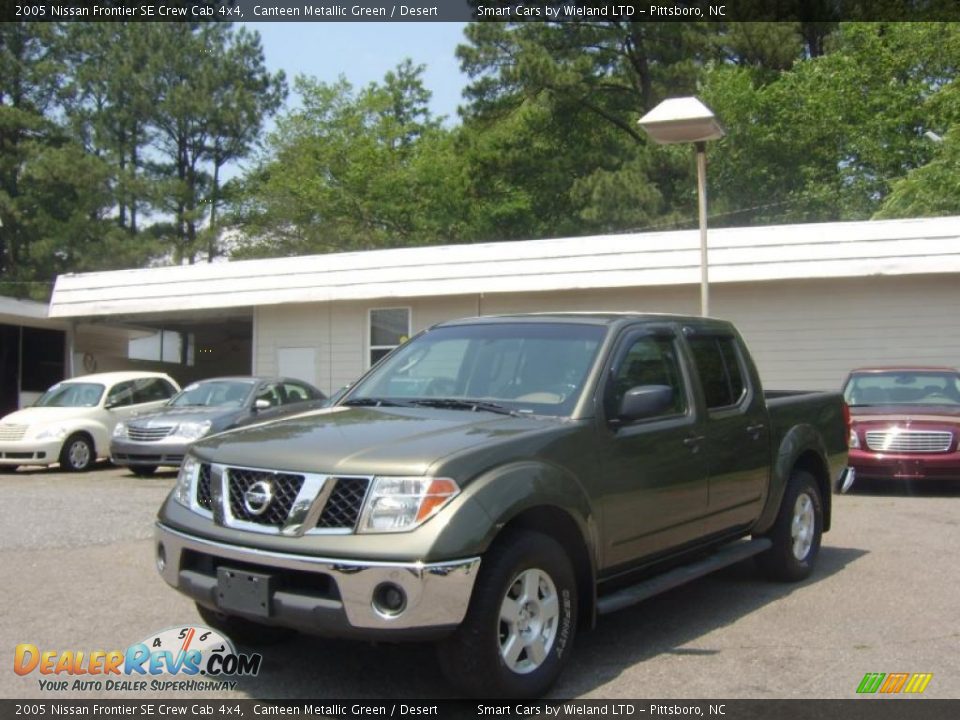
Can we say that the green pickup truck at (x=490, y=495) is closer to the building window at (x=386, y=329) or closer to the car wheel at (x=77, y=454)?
the car wheel at (x=77, y=454)

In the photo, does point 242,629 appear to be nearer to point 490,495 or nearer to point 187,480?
point 187,480

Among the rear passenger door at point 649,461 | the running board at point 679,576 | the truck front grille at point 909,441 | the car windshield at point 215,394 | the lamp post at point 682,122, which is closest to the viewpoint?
the running board at point 679,576

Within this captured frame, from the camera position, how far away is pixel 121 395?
57.2ft

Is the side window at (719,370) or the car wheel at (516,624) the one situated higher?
the side window at (719,370)

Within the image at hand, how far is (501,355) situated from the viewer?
5.88 meters

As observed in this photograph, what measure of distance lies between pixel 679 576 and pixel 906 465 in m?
7.35

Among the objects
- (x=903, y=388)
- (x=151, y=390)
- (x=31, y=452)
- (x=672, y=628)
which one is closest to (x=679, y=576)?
(x=672, y=628)

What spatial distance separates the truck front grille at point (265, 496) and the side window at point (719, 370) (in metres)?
2.89

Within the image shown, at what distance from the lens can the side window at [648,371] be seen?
556 centimetres

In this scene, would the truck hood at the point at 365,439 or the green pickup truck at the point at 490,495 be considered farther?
the truck hood at the point at 365,439

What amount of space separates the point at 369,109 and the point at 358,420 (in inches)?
1846

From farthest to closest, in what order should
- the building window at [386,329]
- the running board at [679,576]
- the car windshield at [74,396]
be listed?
the building window at [386,329], the car windshield at [74,396], the running board at [679,576]

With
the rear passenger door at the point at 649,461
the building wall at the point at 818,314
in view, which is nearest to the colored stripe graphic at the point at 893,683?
the rear passenger door at the point at 649,461

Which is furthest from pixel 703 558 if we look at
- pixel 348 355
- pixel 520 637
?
pixel 348 355
